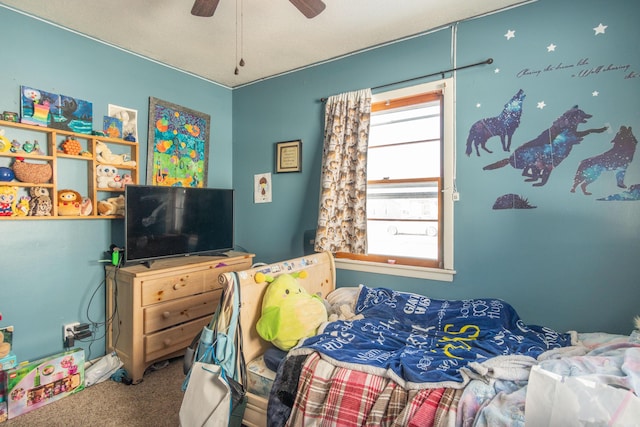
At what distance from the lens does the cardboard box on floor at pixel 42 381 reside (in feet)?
6.14

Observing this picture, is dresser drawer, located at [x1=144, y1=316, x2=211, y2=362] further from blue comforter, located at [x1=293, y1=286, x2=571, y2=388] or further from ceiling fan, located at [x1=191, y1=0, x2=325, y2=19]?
ceiling fan, located at [x1=191, y1=0, x2=325, y2=19]

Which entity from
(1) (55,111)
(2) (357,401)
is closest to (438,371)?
(2) (357,401)

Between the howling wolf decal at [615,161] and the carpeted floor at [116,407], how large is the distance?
9.29 feet

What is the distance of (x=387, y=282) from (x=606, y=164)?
159 centimetres

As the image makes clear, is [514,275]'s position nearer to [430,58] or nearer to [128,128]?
[430,58]

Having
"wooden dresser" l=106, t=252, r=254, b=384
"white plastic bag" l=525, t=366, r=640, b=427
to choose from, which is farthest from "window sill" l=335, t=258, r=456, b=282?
"white plastic bag" l=525, t=366, r=640, b=427

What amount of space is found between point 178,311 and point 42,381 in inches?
33.6

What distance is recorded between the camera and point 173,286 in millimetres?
2443

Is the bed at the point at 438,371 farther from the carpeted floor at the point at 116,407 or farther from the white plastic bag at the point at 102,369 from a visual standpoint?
the white plastic bag at the point at 102,369

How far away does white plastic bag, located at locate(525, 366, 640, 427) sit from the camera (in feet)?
3.12

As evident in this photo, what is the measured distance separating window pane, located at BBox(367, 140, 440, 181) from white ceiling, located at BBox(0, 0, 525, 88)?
87 centimetres

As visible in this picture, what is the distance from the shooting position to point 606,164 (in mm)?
1847

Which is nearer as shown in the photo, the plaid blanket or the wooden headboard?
the plaid blanket

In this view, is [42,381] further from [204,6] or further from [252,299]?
[204,6]
